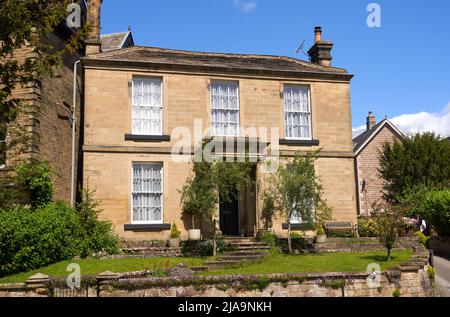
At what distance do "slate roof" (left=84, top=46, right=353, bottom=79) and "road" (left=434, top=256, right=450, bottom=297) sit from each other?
902cm

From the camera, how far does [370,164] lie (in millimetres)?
33500

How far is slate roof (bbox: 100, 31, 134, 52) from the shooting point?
83.7 feet

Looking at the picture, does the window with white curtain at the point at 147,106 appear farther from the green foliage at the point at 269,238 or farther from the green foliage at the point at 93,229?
the green foliage at the point at 269,238

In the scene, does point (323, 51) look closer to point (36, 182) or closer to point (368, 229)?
point (368, 229)

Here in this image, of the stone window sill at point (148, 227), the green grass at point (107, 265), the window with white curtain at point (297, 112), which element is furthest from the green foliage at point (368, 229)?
the stone window sill at point (148, 227)

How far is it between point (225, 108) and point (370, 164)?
16.6 meters

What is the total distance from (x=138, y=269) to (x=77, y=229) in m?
3.94

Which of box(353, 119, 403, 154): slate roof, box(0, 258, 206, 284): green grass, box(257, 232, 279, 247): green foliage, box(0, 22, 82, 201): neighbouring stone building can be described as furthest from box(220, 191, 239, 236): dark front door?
box(353, 119, 403, 154): slate roof

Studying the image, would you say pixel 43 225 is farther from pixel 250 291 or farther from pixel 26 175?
pixel 250 291

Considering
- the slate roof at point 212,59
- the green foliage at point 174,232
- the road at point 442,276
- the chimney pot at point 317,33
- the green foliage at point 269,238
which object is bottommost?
the road at point 442,276

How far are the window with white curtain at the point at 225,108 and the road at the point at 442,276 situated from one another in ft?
31.2

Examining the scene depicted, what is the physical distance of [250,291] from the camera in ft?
41.4

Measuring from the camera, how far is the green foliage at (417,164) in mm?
26875

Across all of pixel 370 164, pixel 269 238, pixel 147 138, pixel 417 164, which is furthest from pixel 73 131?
pixel 370 164
